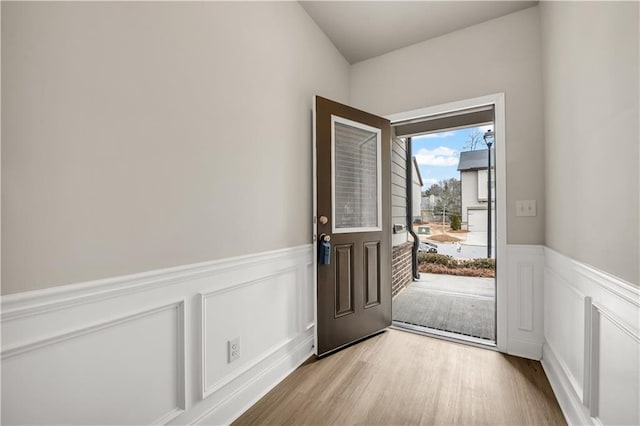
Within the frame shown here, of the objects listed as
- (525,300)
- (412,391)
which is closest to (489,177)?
(525,300)

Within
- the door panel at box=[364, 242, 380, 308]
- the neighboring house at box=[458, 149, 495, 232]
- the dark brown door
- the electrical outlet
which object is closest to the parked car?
the neighboring house at box=[458, 149, 495, 232]

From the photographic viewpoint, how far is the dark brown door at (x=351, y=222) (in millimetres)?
2113

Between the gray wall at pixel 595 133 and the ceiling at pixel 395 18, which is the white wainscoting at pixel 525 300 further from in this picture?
the ceiling at pixel 395 18

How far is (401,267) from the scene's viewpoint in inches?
148

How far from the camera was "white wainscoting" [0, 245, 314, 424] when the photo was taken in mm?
832

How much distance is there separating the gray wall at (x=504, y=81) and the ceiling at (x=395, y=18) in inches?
3.6

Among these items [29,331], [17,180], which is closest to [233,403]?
[29,331]

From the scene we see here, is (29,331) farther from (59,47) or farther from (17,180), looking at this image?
(59,47)

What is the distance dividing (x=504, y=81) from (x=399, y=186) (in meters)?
1.72

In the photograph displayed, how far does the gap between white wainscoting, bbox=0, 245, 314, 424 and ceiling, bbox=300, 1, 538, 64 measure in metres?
1.98

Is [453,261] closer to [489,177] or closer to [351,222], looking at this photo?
[489,177]

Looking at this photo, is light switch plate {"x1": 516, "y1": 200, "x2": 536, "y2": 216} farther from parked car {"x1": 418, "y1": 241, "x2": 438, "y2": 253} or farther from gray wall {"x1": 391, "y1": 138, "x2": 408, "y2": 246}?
parked car {"x1": 418, "y1": 241, "x2": 438, "y2": 253}

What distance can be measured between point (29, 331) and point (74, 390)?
0.27m

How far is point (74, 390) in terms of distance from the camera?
918 mm
